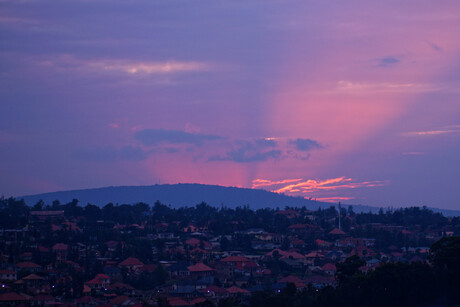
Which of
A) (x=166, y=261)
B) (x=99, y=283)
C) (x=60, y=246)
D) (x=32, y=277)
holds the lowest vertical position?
(x=99, y=283)

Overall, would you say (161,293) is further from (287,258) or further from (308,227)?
(308,227)

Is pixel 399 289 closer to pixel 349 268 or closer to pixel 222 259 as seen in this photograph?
pixel 349 268

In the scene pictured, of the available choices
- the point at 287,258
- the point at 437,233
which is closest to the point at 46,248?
the point at 287,258

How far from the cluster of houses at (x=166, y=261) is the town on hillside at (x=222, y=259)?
142 mm

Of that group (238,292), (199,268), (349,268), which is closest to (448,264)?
(349,268)

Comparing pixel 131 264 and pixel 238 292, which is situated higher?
pixel 131 264

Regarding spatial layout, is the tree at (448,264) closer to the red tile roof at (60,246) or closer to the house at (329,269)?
the house at (329,269)

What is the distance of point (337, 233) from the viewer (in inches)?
3556

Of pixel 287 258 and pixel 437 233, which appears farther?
pixel 437 233

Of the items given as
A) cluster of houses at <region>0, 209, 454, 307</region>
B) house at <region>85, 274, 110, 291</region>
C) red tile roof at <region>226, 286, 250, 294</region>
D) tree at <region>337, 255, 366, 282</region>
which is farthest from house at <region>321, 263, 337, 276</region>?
tree at <region>337, 255, 366, 282</region>

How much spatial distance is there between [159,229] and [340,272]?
162 ft

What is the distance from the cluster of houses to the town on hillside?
14 cm

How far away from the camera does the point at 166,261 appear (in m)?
70.6

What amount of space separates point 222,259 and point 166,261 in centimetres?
534
